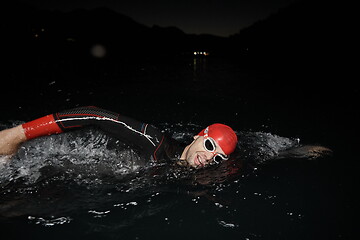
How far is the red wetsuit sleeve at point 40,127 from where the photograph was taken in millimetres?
3715

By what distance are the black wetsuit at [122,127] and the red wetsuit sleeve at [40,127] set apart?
0.08 metres

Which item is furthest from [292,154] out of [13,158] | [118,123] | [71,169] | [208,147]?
[13,158]

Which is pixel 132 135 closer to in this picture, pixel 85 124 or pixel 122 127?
pixel 122 127

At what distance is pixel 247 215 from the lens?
3.59 meters

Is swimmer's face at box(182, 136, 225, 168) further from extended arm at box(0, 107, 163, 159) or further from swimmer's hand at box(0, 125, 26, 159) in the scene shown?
swimmer's hand at box(0, 125, 26, 159)

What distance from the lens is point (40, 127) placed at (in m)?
3.76

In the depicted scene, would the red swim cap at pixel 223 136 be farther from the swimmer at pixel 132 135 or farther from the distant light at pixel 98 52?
the distant light at pixel 98 52

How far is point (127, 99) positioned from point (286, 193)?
9.03 m

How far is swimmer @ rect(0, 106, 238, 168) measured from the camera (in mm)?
3736

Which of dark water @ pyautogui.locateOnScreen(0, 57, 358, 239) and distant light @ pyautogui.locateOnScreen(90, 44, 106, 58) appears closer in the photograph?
dark water @ pyautogui.locateOnScreen(0, 57, 358, 239)

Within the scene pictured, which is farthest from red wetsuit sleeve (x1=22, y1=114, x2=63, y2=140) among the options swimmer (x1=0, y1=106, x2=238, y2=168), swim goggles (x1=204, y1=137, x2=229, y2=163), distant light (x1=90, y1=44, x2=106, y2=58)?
distant light (x1=90, y1=44, x2=106, y2=58)

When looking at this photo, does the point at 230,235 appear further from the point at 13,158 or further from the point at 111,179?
the point at 13,158

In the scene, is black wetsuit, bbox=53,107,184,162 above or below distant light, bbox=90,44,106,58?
below

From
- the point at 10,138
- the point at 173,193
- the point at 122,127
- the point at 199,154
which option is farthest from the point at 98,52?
the point at 173,193
